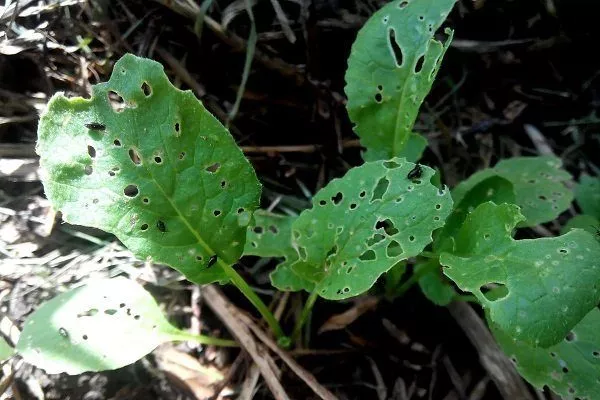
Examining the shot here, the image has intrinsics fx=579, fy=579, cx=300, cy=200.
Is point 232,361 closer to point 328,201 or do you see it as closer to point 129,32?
point 328,201

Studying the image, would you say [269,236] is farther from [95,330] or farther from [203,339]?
[95,330]

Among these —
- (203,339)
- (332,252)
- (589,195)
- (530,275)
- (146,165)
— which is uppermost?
(146,165)

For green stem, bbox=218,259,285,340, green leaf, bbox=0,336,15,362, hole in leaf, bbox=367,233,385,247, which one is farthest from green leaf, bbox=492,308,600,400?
green leaf, bbox=0,336,15,362

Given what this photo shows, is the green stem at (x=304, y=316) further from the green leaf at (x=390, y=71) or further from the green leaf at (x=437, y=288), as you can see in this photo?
the green leaf at (x=390, y=71)

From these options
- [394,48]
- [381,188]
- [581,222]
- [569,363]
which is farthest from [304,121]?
[569,363]

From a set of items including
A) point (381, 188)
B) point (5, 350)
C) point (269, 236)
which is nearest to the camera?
point (5, 350)
